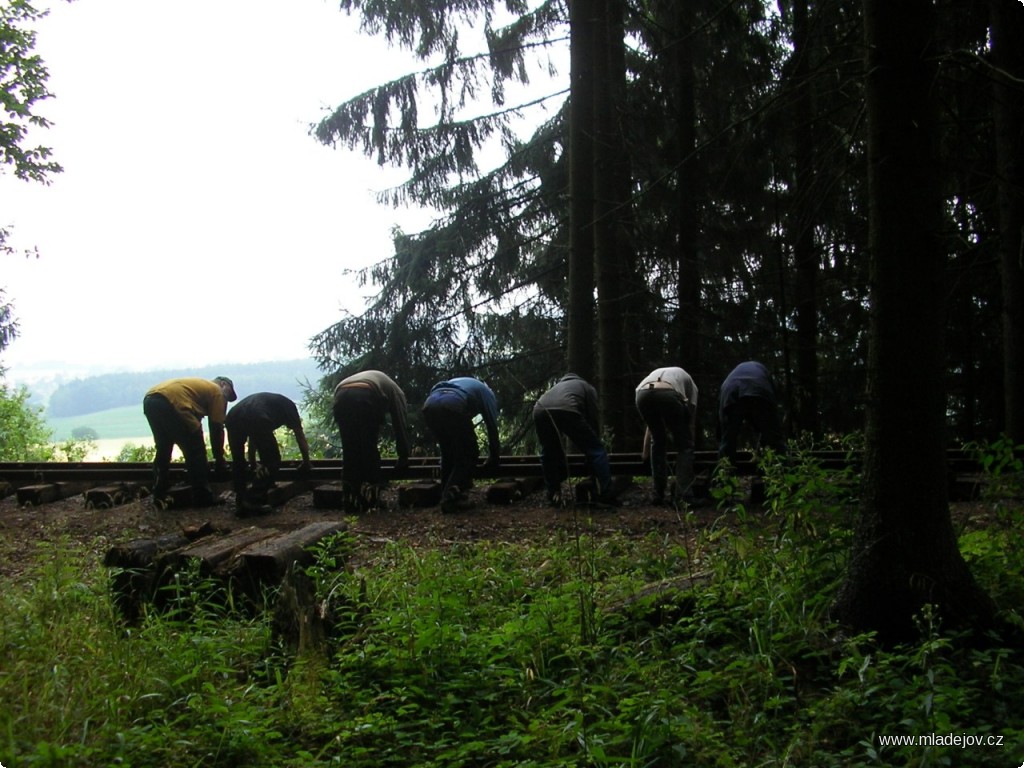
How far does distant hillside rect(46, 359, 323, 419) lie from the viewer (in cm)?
1636

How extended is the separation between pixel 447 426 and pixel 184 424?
3.00 metres

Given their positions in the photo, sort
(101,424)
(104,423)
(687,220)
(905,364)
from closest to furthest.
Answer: (905,364) < (687,220) < (104,423) < (101,424)

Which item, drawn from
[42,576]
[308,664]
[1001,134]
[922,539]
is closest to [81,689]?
[308,664]

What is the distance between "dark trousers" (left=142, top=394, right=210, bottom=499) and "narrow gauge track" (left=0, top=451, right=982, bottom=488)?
0.75 m

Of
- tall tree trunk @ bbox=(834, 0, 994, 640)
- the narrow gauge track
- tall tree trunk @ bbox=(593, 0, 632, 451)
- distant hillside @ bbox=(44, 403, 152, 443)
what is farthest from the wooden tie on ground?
distant hillside @ bbox=(44, 403, 152, 443)

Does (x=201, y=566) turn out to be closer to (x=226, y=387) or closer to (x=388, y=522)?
(x=388, y=522)

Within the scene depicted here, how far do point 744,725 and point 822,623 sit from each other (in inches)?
40.2

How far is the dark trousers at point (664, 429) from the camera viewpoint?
8156mm

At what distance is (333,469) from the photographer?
9.84 meters

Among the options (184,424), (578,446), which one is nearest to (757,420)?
(578,446)

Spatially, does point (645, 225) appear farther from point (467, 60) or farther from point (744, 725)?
point (744, 725)

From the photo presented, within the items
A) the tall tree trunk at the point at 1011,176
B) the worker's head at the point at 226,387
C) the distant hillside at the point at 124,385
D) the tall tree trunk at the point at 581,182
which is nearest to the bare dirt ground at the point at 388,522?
the worker's head at the point at 226,387

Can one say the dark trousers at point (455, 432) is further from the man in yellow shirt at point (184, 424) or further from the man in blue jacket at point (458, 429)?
the man in yellow shirt at point (184, 424)

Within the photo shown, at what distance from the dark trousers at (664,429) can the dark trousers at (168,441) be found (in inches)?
189
